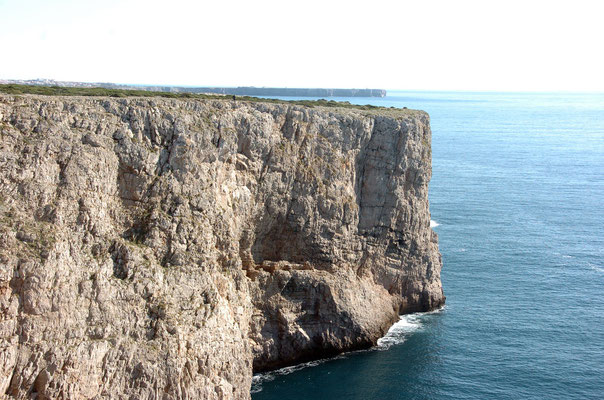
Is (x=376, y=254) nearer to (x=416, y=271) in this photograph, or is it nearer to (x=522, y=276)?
(x=416, y=271)

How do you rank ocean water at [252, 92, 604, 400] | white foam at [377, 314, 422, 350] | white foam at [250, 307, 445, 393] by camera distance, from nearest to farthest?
ocean water at [252, 92, 604, 400] → white foam at [250, 307, 445, 393] → white foam at [377, 314, 422, 350]

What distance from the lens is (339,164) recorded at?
224 ft

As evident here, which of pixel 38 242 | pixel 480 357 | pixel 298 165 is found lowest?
pixel 480 357

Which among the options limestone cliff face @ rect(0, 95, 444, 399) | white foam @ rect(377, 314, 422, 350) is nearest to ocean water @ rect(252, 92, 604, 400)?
white foam @ rect(377, 314, 422, 350)

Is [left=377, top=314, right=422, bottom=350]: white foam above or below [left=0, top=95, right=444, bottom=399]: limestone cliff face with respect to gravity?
below

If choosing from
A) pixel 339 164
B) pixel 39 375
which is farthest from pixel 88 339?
pixel 339 164

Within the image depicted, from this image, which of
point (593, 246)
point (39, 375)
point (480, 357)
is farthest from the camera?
point (593, 246)

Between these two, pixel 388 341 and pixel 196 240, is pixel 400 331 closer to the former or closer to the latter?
pixel 388 341

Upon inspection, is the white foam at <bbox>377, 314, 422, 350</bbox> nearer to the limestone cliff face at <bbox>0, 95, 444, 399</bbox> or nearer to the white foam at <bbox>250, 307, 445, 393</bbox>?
the white foam at <bbox>250, 307, 445, 393</bbox>

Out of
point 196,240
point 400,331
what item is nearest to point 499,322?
point 400,331

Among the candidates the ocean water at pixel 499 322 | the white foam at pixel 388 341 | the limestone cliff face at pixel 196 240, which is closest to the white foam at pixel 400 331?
the white foam at pixel 388 341

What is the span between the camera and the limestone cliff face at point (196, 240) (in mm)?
46375

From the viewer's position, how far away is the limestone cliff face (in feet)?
152

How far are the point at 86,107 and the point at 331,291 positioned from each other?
93.9 ft
